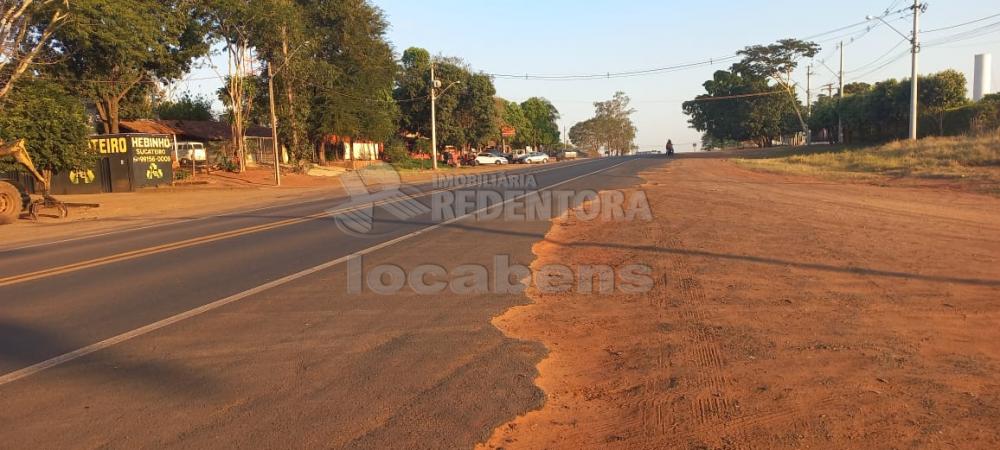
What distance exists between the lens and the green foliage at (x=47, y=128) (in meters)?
Result: 24.2

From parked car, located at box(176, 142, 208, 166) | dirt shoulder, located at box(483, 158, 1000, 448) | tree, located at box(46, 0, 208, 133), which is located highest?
tree, located at box(46, 0, 208, 133)

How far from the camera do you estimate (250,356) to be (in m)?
5.75

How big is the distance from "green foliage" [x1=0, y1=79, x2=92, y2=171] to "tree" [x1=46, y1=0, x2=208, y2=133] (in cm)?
538

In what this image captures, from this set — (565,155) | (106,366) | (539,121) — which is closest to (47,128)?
(106,366)

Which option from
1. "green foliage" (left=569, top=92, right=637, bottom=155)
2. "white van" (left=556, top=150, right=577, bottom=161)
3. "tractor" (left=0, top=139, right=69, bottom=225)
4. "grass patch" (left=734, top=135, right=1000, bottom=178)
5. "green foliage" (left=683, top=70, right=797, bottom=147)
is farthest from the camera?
"green foliage" (left=569, top=92, right=637, bottom=155)

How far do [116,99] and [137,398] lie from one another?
3911 cm

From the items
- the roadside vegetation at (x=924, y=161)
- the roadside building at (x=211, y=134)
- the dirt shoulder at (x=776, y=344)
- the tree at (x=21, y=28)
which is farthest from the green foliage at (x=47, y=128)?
the roadside vegetation at (x=924, y=161)

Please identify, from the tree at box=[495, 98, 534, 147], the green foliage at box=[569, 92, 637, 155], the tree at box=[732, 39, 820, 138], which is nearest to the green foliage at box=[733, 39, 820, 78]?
the tree at box=[732, 39, 820, 138]

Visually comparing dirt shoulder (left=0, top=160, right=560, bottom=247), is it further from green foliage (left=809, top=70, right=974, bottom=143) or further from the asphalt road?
green foliage (left=809, top=70, right=974, bottom=143)

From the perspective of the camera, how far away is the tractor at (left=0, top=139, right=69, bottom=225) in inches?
779

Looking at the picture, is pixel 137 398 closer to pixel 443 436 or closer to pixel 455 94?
pixel 443 436

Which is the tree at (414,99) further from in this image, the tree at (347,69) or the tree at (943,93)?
the tree at (943,93)

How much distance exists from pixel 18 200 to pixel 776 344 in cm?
2213

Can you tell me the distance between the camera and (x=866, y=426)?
4031 millimetres
